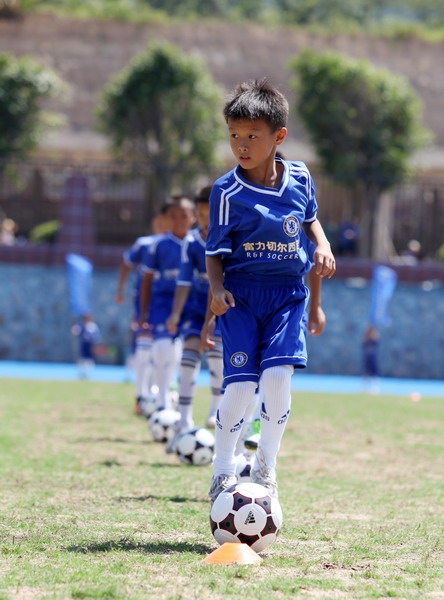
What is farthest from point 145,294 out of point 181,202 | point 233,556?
point 233,556

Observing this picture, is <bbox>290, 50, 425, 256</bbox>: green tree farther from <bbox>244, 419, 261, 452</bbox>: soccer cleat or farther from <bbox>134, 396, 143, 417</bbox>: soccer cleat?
<bbox>244, 419, 261, 452</bbox>: soccer cleat

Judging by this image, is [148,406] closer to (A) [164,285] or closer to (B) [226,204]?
(A) [164,285]

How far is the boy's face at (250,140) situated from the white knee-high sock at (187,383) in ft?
11.4

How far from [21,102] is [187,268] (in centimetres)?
2239

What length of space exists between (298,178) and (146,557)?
6.58 feet

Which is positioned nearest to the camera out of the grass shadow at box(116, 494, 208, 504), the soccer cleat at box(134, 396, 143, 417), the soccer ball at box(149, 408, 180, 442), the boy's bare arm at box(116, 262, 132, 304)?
the grass shadow at box(116, 494, 208, 504)

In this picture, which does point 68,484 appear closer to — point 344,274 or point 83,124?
point 344,274

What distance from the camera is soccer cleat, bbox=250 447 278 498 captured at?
5039 millimetres

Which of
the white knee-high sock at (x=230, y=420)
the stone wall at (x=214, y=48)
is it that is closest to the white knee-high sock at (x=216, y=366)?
the white knee-high sock at (x=230, y=420)

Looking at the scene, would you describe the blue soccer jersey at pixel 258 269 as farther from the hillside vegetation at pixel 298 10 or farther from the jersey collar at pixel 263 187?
the hillside vegetation at pixel 298 10

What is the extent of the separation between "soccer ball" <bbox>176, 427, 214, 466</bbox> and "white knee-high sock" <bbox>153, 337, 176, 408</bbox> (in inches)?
84.7

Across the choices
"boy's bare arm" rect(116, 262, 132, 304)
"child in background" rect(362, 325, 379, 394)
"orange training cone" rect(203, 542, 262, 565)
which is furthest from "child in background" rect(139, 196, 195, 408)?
"child in background" rect(362, 325, 379, 394)

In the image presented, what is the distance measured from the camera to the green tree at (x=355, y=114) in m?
27.9

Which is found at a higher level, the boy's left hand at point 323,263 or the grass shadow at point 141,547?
the boy's left hand at point 323,263
